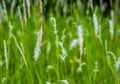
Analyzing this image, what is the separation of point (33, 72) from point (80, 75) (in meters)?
0.27

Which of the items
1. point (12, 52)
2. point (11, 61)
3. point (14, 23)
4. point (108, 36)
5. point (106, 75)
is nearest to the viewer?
point (106, 75)

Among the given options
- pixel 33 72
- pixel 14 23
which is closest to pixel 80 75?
pixel 33 72

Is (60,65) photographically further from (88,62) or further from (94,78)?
(94,78)

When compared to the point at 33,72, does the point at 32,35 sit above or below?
above

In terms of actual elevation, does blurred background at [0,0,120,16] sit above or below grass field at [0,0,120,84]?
above

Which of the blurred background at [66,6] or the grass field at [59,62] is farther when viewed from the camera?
the blurred background at [66,6]

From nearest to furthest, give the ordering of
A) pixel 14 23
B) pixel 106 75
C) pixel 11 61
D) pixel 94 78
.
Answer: pixel 94 78
pixel 106 75
pixel 11 61
pixel 14 23

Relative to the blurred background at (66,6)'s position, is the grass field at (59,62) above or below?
below

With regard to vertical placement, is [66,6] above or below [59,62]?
above

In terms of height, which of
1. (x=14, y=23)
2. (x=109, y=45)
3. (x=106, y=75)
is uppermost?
(x=14, y=23)

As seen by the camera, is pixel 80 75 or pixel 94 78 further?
pixel 80 75

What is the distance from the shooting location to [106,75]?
2.16m

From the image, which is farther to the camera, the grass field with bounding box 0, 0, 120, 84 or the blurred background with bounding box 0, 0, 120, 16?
the blurred background with bounding box 0, 0, 120, 16

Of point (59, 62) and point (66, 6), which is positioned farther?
point (66, 6)
